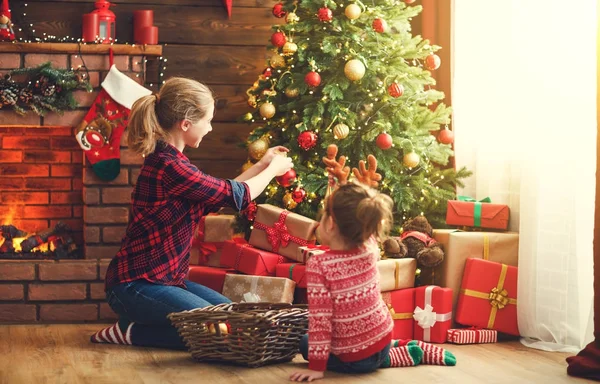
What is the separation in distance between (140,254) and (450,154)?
1.52m

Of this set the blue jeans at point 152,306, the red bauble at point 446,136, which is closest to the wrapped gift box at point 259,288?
the blue jeans at point 152,306

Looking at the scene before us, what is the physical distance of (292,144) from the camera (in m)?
3.66

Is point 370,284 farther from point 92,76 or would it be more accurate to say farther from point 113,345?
point 92,76

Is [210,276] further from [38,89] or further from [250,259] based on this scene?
[38,89]

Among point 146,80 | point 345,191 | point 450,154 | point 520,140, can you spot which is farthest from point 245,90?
point 345,191

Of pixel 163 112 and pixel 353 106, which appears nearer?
pixel 163 112

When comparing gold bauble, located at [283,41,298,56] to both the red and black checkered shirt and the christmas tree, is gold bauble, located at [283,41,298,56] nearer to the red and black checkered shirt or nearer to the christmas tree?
the christmas tree

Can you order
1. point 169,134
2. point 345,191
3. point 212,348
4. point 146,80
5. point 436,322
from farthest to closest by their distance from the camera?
point 146,80 < point 436,322 < point 169,134 < point 212,348 < point 345,191

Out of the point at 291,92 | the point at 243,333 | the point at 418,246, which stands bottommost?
the point at 243,333

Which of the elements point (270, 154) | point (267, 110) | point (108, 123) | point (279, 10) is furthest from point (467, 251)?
point (108, 123)

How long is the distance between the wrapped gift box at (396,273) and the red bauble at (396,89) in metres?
0.72

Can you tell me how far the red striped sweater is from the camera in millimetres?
2527

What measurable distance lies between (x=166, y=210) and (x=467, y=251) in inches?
49.9

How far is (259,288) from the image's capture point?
3354mm
